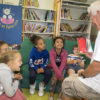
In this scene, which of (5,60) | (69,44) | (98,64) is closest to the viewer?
(98,64)

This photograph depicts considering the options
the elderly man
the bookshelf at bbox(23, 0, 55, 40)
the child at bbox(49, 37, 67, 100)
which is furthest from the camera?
the bookshelf at bbox(23, 0, 55, 40)

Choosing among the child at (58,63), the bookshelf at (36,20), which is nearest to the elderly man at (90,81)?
the child at (58,63)

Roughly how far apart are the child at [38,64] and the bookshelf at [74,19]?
202 centimetres

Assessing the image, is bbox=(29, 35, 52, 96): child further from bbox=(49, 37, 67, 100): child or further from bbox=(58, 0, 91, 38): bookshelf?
bbox=(58, 0, 91, 38): bookshelf

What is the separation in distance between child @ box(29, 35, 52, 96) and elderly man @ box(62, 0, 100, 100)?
0.80 metres

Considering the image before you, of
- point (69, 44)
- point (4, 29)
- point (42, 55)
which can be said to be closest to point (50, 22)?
point (4, 29)

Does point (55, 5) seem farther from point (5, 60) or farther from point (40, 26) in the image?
point (5, 60)

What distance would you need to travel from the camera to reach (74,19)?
446 cm

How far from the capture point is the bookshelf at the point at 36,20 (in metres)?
4.24

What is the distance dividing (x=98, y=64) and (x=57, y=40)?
130 cm

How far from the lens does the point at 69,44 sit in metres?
2.64

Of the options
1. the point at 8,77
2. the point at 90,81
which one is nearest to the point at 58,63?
the point at 90,81

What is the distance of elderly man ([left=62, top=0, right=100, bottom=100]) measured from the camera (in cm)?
117

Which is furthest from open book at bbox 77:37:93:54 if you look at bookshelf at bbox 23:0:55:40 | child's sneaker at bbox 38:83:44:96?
bookshelf at bbox 23:0:55:40
